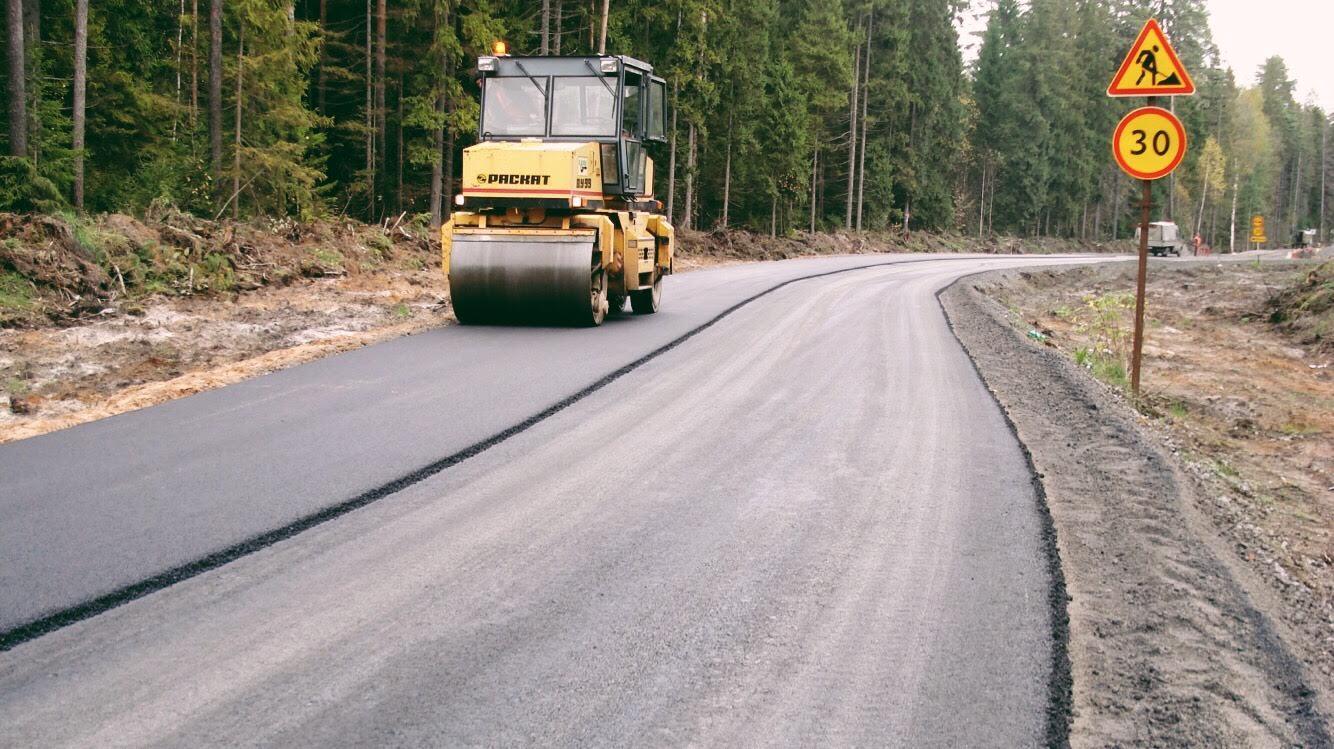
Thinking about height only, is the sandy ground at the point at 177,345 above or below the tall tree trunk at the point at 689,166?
below

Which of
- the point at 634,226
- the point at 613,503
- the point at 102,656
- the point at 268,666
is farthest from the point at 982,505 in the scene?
the point at 634,226

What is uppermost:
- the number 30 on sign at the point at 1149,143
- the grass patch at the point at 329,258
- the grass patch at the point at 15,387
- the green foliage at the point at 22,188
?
the number 30 on sign at the point at 1149,143

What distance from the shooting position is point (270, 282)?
51.0 ft

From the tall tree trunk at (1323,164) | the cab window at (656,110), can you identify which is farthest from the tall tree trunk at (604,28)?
the tall tree trunk at (1323,164)

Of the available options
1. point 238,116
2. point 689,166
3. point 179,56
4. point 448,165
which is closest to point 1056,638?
point 238,116

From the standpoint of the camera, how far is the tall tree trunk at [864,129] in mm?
49375

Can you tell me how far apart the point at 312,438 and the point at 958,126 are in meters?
54.5

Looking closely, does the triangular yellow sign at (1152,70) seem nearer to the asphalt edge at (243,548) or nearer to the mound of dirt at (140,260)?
the asphalt edge at (243,548)

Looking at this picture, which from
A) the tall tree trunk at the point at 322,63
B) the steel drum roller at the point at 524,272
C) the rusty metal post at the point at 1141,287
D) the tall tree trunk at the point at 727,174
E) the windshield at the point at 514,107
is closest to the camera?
the rusty metal post at the point at 1141,287

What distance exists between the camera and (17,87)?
17516 millimetres

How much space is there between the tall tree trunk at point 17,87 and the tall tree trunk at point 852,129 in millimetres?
35962

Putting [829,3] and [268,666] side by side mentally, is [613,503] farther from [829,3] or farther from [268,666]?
[829,3]

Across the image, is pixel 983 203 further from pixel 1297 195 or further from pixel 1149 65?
pixel 1297 195

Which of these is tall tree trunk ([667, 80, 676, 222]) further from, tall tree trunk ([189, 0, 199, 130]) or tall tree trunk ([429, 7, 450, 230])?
tall tree trunk ([189, 0, 199, 130])
